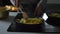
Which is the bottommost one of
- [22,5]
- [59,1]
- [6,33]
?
[6,33]

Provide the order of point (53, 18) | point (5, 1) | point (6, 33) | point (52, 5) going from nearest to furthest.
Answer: point (6, 33)
point (53, 18)
point (5, 1)
point (52, 5)

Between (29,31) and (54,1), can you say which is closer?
(29,31)

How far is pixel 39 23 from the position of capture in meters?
0.65

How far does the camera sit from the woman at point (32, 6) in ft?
2.56

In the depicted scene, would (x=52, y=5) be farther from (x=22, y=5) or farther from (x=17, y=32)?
(x=17, y=32)

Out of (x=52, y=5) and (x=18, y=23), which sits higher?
(x=52, y=5)

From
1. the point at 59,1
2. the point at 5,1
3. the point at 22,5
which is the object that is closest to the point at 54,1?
the point at 59,1

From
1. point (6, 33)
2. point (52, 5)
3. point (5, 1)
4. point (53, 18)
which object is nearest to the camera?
point (6, 33)

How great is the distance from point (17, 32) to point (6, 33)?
0.05m

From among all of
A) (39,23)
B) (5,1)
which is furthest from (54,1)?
(39,23)

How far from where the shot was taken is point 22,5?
80cm

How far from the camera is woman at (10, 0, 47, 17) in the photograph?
78cm

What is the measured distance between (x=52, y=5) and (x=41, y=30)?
164 centimetres

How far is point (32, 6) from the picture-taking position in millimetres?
859
